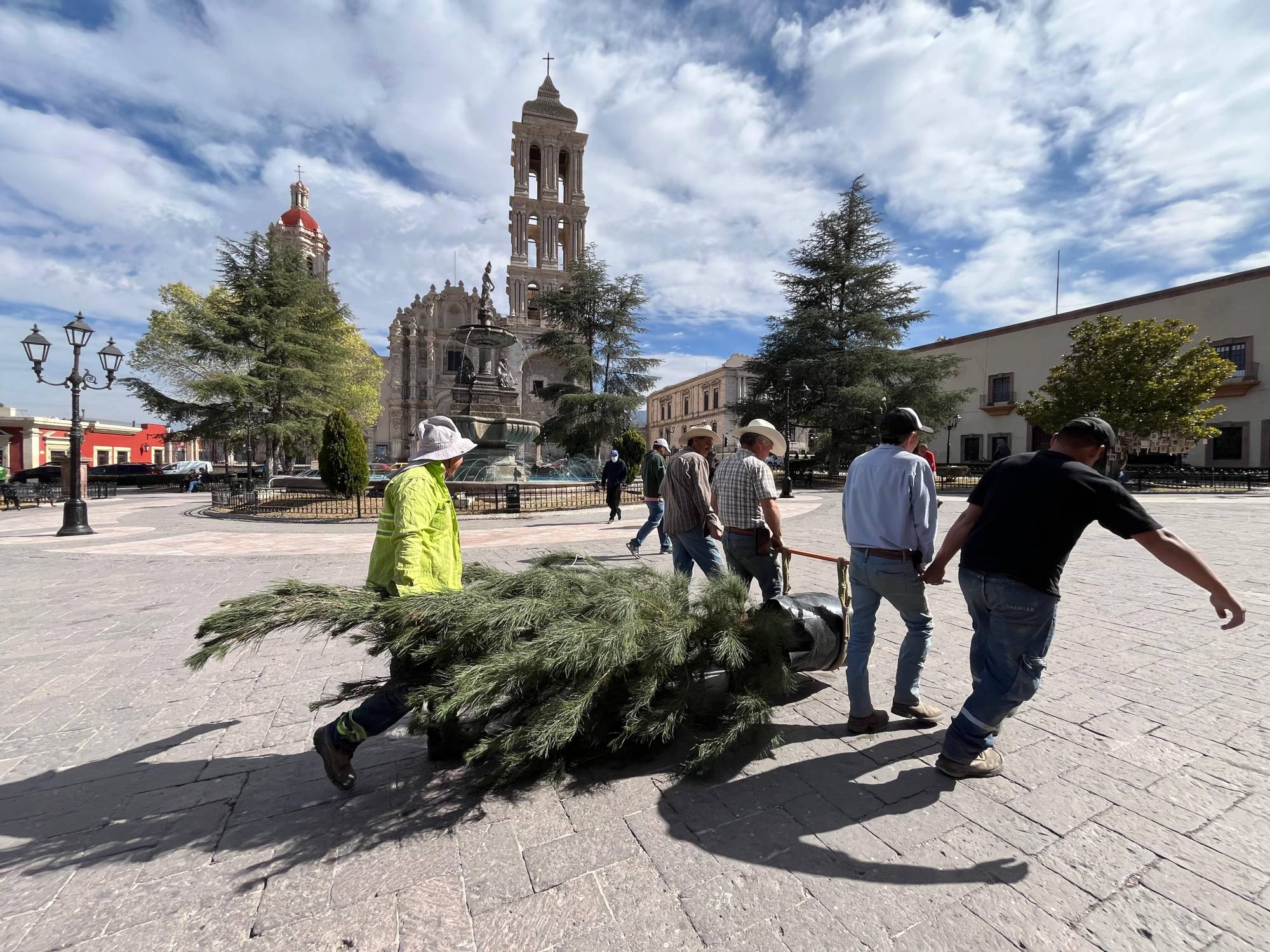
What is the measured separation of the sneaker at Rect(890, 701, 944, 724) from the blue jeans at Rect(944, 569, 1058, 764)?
49 centimetres

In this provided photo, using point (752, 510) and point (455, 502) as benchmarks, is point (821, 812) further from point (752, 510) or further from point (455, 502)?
point (455, 502)

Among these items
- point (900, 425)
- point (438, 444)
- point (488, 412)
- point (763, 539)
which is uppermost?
point (488, 412)

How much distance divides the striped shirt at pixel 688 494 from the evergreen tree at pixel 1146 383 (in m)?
25.6

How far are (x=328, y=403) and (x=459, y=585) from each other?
82.4 ft

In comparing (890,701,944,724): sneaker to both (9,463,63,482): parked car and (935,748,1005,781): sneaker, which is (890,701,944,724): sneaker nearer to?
(935,748,1005,781): sneaker

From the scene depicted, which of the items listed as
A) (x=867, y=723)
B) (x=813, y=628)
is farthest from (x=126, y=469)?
(x=867, y=723)

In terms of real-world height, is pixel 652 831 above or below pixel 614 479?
below

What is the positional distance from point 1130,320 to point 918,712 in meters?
39.5

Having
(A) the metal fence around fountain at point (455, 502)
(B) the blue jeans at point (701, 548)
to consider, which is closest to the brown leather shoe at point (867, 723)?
(B) the blue jeans at point (701, 548)

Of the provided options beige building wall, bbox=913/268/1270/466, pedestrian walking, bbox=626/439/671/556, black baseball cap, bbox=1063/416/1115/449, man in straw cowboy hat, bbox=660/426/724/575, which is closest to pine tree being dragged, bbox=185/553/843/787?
man in straw cowboy hat, bbox=660/426/724/575

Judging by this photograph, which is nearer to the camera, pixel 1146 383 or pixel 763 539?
pixel 763 539

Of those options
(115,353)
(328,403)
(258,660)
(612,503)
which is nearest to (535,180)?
(328,403)

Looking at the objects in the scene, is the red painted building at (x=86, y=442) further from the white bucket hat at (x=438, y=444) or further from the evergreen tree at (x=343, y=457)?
the white bucket hat at (x=438, y=444)

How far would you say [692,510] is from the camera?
14.3ft
